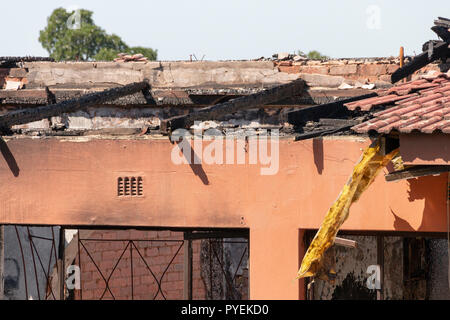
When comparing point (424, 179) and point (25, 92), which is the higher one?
point (25, 92)

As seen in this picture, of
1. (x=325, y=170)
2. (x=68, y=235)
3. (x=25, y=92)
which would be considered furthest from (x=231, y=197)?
(x=68, y=235)

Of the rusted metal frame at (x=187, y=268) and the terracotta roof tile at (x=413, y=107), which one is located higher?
the terracotta roof tile at (x=413, y=107)

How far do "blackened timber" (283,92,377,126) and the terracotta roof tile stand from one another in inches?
16.2

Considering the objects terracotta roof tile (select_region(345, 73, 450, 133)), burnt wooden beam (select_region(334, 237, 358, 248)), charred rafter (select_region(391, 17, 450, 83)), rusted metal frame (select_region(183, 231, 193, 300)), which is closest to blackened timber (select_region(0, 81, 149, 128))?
rusted metal frame (select_region(183, 231, 193, 300))

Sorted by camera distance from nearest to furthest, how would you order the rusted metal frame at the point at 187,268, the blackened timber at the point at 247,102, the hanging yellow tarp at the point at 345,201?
the hanging yellow tarp at the point at 345,201 → the blackened timber at the point at 247,102 → the rusted metal frame at the point at 187,268

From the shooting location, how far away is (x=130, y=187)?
9984mm

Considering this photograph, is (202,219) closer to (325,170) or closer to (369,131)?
(325,170)

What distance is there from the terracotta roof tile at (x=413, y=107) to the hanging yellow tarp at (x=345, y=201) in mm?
328

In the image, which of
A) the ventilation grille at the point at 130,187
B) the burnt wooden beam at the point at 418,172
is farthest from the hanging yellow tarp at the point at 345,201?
the ventilation grille at the point at 130,187

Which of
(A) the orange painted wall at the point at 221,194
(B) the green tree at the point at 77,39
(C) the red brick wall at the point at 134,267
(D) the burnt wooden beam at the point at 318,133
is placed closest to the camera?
(D) the burnt wooden beam at the point at 318,133

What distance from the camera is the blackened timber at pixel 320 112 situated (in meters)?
9.99

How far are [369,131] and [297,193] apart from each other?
55.9 inches

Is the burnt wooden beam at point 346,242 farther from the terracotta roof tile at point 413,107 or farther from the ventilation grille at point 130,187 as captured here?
the ventilation grille at point 130,187
